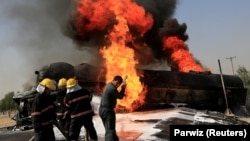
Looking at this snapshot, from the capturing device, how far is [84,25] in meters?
22.0

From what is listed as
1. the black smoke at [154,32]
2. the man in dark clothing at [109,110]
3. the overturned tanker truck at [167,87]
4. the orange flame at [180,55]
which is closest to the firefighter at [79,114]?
the man in dark clothing at [109,110]

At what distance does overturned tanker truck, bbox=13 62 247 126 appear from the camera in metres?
16.2

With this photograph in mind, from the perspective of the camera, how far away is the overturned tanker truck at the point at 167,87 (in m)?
16.2

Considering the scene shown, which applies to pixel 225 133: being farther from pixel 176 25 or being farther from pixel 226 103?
pixel 176 25

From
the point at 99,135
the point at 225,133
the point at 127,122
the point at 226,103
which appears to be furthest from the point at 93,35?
the point at 225,133

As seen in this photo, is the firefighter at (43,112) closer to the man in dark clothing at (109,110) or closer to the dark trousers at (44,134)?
the dark trousers at (44,134)

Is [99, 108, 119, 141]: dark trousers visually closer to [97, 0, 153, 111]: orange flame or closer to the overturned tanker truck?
[97, 0, 153, 111]: orange flame

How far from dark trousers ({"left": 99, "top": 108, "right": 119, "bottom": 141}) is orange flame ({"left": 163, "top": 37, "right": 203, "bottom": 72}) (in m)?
17.1

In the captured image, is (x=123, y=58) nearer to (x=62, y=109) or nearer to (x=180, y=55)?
(x=62, y=109)

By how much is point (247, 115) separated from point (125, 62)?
8.89 m

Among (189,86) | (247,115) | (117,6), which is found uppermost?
(117,6)

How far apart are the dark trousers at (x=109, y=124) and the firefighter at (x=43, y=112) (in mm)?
1433

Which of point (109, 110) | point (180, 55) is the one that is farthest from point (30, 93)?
point (180, 55)

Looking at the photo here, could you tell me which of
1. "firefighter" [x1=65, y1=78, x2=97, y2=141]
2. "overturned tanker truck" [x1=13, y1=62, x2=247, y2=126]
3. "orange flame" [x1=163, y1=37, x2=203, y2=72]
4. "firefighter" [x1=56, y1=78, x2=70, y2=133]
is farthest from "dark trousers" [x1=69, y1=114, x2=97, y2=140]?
"orange flame" [x1=163, y1=37, x2=203, y2=72]
